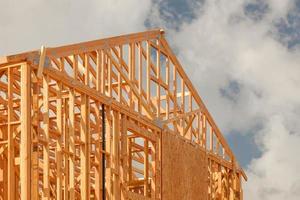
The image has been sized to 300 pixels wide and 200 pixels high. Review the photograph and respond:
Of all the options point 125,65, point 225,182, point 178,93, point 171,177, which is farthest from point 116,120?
point 225,182

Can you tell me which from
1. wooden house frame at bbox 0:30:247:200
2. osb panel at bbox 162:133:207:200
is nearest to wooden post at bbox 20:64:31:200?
wooden house frame at bbox 0:30:247:200

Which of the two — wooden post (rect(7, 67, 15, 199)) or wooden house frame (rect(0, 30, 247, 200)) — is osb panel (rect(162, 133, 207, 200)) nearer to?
wooden house frame (rect(0, 30, 247, 200))

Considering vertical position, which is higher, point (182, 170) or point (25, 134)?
point (25, 134)

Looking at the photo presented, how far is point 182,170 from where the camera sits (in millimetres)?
25438

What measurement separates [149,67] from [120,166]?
416 centimetres

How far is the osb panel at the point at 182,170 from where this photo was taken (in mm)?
24125

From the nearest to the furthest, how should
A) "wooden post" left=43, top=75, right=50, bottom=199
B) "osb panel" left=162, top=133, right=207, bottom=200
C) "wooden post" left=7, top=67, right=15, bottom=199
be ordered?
"wooden post" left=7, top=67, right=15, bottom=199
"wooden post" left=43, top=75, right=50, bottom=199
"osb panel" left=162, top=133, right=207, bottom=200

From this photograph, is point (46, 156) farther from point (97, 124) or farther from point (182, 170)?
point (182, 170)

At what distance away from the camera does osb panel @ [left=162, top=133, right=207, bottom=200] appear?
24125mm

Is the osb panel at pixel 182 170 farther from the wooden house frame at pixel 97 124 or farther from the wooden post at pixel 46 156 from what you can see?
the wooden post at pixel 46 156

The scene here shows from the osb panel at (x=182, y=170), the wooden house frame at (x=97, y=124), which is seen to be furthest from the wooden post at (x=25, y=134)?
the osb panel at (x=182, y=170)

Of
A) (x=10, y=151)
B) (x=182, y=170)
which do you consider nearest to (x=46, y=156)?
(x=10, y=151)

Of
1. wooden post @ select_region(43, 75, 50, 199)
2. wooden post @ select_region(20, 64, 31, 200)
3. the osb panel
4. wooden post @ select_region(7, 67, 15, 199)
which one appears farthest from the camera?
the osb panel

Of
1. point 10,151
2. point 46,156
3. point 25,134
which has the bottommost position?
point 46,156
